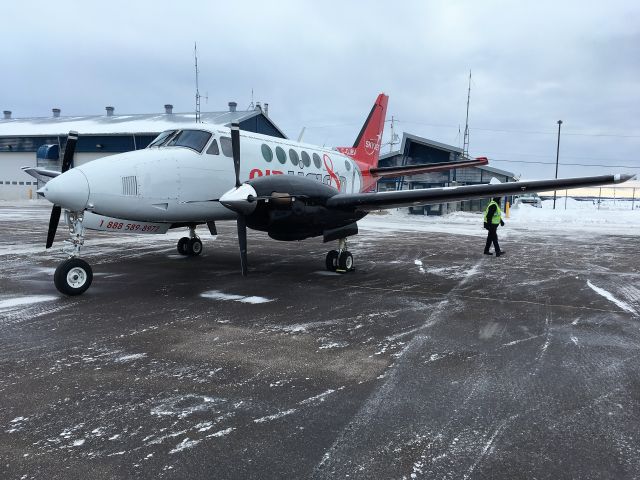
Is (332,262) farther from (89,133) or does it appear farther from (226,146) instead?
(89,133)

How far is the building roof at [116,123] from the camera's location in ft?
135

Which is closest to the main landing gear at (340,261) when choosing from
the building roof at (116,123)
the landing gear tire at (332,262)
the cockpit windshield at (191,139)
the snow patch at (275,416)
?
the landing gear tire at (332,262)

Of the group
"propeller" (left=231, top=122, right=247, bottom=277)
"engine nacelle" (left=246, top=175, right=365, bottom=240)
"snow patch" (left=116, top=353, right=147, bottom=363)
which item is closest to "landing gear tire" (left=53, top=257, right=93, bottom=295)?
"propeller" (left=231, top=122, right=247, bottom=277)

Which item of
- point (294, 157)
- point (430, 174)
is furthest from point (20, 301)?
point (430, 174)

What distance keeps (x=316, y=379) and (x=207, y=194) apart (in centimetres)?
600

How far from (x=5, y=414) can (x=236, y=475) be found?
2.04 metres

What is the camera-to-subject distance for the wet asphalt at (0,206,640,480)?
3025mm

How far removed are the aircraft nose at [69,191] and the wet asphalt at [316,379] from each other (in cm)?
152

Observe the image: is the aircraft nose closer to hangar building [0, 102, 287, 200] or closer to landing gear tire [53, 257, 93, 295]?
landing gear tire [53, 257, 93, 295]

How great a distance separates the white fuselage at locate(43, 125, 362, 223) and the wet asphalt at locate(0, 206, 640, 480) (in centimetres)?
147

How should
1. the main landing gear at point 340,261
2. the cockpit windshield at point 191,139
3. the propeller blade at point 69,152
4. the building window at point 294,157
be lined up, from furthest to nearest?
the building window at point 294,157, the main landing gear at point 340,261, the cockpit windshield at point 191,139, the propeller blade at point 69,152

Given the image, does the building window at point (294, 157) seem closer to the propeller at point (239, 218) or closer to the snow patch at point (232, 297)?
the propeller at point (239, 218)

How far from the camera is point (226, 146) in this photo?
32.2 feet

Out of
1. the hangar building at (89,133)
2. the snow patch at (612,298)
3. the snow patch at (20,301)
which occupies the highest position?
the hangar building at (89,133)
